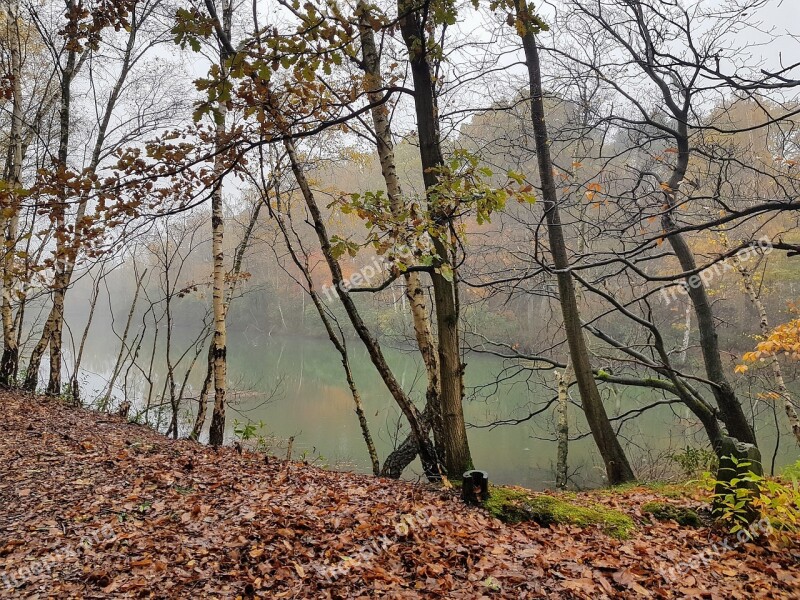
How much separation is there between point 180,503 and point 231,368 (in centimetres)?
1934

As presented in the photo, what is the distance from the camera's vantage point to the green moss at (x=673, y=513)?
3.60 meters

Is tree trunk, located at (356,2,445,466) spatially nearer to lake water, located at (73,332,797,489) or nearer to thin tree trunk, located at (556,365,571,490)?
lake water, located at (73,332,797,489)

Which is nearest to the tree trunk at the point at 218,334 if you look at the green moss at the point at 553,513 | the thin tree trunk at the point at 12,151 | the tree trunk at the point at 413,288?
the tree trunk at the point at 413,288

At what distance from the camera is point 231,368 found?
2170cm

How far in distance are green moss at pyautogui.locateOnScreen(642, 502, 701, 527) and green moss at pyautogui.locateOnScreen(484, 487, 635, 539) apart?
0.98 ft

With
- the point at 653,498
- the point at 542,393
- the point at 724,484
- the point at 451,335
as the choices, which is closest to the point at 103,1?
the point at 451,335

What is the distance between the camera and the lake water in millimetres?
10273

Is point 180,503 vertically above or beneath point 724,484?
above

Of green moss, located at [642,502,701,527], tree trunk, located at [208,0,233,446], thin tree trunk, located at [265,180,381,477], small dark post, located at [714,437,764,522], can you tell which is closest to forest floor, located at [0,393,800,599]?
green moss, located at [642,502,701,527]

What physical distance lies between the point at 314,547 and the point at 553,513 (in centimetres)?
191

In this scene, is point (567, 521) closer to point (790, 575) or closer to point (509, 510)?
point (509, 510)

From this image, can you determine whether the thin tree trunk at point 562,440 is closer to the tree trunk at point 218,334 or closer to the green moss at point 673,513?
the green moss at point 673,513

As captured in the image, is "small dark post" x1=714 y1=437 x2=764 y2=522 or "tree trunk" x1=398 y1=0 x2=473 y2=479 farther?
"tree trunk" x1=398 y1=0 x2=473 y2=479

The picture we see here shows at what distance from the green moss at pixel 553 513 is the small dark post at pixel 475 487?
7 centimetres
